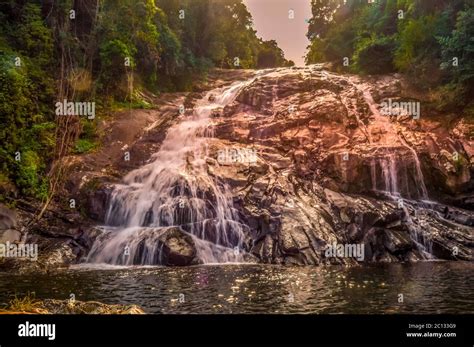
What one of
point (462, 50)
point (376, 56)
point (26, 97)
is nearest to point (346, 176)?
point (462, 50)

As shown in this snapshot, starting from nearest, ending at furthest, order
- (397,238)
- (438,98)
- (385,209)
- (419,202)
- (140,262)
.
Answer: (140,262) → (397,238) → (385,209) → (419,202) → (438,98)

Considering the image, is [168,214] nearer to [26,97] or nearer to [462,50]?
[26,97]

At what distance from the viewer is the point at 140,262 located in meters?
12.0

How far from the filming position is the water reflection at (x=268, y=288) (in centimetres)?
729

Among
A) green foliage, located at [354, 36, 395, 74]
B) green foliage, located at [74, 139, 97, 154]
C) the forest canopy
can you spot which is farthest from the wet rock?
green foliage, located at [354, 36, 395, 74]

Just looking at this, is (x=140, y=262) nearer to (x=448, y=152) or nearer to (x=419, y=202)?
(x=419, y=202)

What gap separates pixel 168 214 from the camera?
13.7m

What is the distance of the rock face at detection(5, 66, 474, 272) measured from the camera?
1265 centimetres

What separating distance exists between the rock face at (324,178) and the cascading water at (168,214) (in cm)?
13

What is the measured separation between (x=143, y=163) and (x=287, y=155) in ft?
19.9

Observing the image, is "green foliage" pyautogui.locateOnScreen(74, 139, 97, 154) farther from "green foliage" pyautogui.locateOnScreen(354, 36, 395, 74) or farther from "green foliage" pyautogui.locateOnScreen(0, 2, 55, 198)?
"green foliage" pyautogui.locateOnScreen(354, 36, 395, 74)

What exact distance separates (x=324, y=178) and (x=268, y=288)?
785cm

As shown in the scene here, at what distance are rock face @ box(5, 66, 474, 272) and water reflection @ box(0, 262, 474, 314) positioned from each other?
126cm
